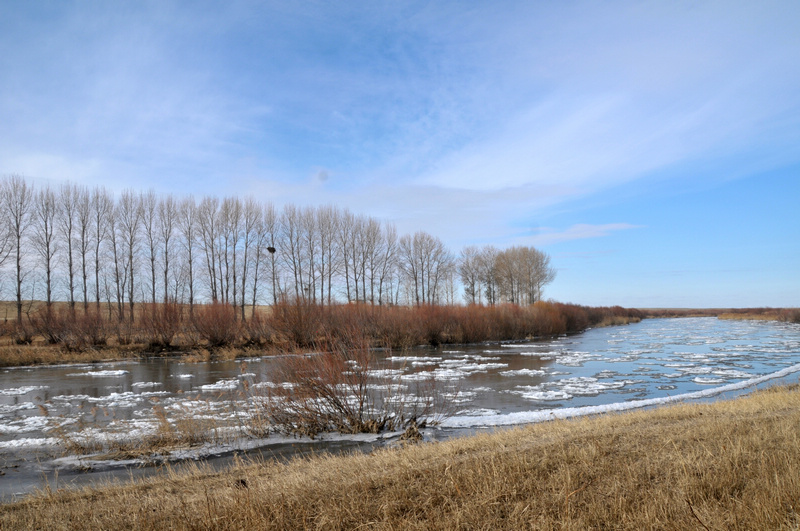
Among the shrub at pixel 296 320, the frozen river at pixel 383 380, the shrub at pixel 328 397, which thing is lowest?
the frozen river at pixel 383 380

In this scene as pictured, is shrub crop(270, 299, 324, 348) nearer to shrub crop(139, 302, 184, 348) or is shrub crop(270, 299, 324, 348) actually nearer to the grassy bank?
shrub crop(139, 302, 184, 348)

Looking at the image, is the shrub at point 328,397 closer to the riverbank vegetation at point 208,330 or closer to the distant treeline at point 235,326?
the riverbank vegetation at point 208,330

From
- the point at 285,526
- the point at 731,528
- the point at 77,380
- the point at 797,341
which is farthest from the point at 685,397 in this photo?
the point at 797,341

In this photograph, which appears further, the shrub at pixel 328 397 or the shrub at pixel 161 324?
the shrub at pixel 161 324

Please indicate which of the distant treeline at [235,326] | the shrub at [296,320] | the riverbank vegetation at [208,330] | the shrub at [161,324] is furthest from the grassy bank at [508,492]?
the shrub at [161,324]

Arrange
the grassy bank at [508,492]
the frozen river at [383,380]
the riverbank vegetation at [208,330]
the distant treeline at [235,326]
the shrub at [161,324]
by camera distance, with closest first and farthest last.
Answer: the grassy bank at [508,492] < the frozen river at [383,380] < the riverbank vegetation at [208,330] < the distant treeline at [235,326] < the shrub at [161,324]

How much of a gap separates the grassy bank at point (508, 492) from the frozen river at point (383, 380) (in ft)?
9.90

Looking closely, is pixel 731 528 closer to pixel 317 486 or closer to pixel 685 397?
pixel 317 486

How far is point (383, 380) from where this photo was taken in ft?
33.4

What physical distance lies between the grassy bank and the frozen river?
302 cm

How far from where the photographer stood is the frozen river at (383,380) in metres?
9.76

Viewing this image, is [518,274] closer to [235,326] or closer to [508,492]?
[235,326]

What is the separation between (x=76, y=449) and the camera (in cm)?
909

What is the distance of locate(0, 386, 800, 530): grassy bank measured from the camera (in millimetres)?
3686
